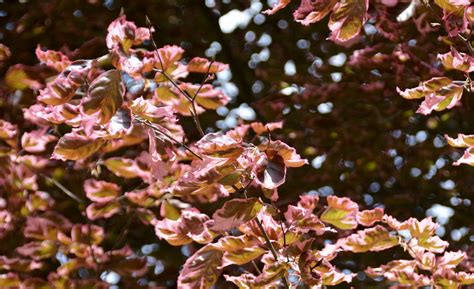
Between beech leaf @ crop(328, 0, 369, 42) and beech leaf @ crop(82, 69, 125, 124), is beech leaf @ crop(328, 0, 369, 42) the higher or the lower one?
the higher one

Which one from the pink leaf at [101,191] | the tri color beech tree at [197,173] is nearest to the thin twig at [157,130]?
the tri color beech tree at [197,173]

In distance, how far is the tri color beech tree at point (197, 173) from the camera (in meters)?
1.17

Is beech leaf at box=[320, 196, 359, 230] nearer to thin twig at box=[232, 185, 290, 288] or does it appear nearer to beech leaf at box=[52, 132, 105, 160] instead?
thin twig at box=[232, 185, 290, 288]

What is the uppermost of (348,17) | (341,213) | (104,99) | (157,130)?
(348,17)

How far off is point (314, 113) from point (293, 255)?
1792 millimetres

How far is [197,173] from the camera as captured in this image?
45.6 inches

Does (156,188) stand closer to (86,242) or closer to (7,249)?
(86,242)

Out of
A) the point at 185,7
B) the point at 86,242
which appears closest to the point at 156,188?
A: the point at 86,242

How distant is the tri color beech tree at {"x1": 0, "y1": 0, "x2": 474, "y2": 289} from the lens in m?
1.17

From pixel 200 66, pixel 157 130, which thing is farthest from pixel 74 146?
pixel 200 66

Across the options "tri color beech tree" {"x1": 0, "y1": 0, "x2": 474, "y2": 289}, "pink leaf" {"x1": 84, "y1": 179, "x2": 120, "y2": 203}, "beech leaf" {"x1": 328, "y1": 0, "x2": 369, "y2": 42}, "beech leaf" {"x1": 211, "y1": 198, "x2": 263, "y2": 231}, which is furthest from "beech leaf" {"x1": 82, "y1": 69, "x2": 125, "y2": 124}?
"pink leaf" {"x1": 84, "y1": 179, "x2": 120, "y2": 203}

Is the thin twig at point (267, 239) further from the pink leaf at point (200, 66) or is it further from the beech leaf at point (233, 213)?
the pink leaf at point (200, 66)

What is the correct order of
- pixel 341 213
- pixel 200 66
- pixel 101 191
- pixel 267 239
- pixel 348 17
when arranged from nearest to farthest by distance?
pixel 348 17 → pixel 267 239 → pixel 341 213 → pixel 200 66 → pixel 101 191

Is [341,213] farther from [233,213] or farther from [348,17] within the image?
[348,17]
